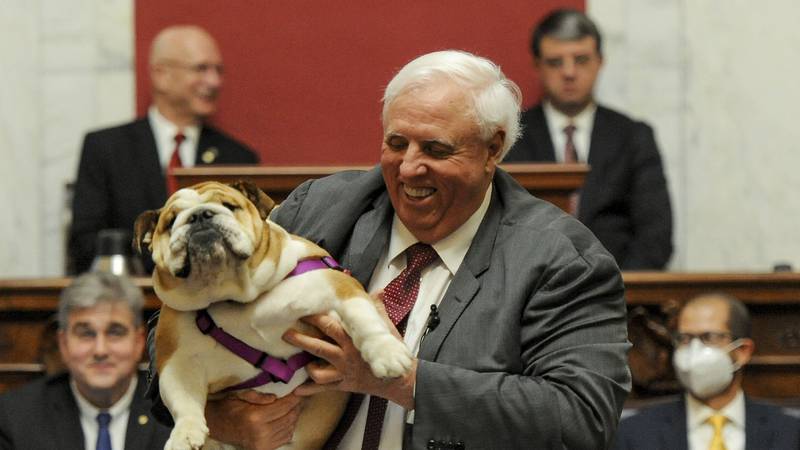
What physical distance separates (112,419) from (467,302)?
2.50m

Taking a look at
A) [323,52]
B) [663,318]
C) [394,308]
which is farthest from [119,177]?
[394,308]

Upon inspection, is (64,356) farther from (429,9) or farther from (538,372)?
(429,9)

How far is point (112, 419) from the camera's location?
5.57 m

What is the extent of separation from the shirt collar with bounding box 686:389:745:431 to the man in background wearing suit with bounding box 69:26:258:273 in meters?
2.89

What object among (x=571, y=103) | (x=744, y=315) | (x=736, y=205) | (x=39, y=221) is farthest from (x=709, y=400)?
(x=39, y=221)

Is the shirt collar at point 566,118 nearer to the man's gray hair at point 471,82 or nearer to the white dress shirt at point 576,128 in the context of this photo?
the white dress shirt at point 576,128

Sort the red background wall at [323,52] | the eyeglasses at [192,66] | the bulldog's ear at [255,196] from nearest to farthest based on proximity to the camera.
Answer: the bulldog's ear at [255,196]
the eyeglasses at [192,66]
the red background wall at [323,52]

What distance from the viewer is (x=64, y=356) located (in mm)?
5672

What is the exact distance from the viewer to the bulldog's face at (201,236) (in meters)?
3.14

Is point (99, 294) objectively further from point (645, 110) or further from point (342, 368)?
point (645, 110)

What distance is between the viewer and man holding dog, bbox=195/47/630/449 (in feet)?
10.9

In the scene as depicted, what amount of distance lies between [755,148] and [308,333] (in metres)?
5.54

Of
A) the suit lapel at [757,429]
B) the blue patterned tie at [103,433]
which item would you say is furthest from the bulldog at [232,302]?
the suit lapel at [757,429]

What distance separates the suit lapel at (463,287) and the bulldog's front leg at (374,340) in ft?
0.60
